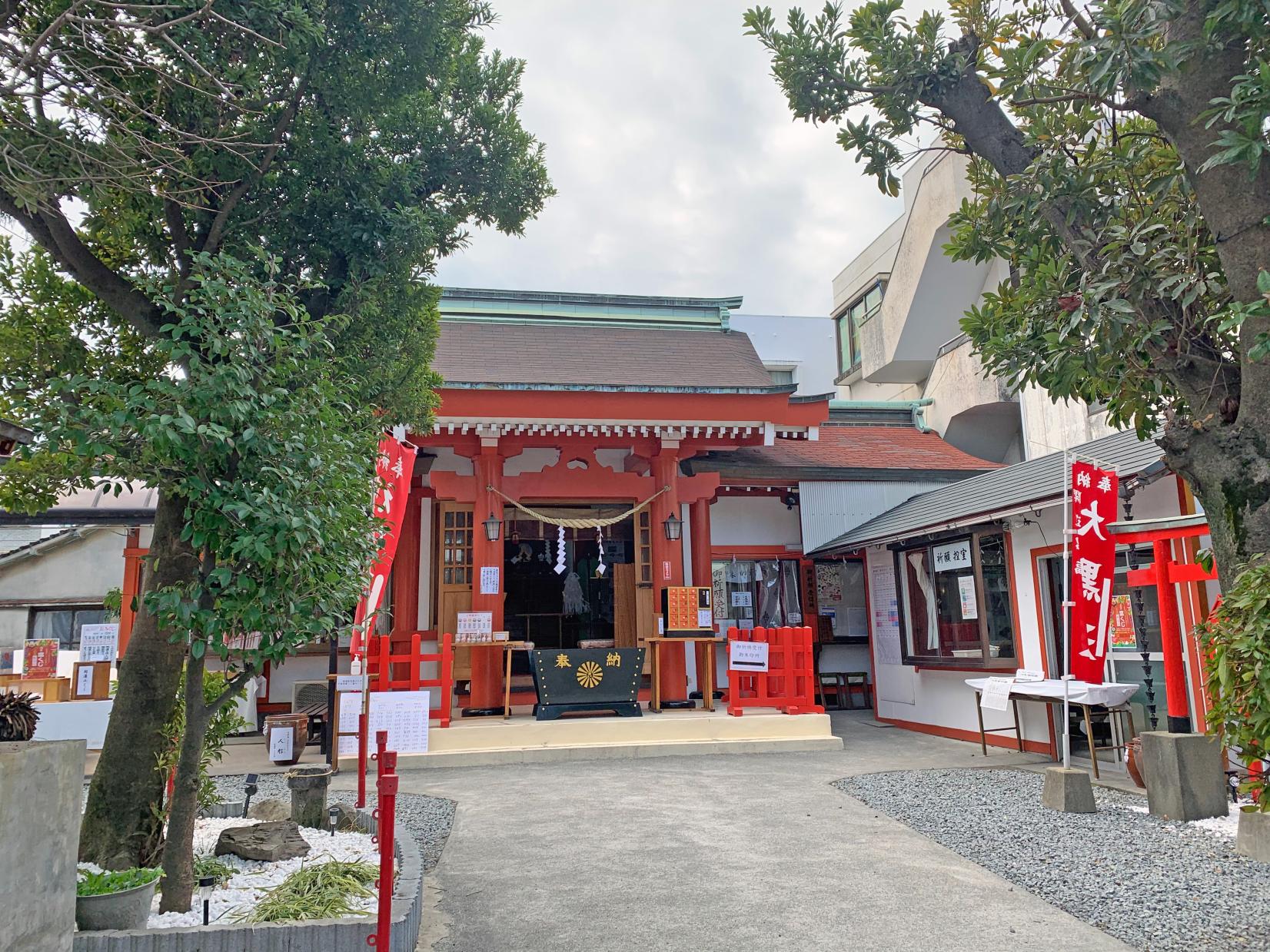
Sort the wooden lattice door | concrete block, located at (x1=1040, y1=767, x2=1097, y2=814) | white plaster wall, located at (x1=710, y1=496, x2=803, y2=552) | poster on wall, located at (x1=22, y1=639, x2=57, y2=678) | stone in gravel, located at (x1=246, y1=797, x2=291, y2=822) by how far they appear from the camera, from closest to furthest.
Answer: stone in gravel, located at (x1=246, y1=797, x2=291, y2=822) → concrete block, located at (x1=1040, y1=767, x2=1097, y2=814) → poster on wall, located at (x1=22, y1=639, x2=57, y2=678) → the wooden lattice door → white plaster wall, located at (x1=710, y1=496, x2=803, y2=552)

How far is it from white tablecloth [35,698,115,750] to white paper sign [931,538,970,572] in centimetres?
1014

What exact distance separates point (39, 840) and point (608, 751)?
690 cm

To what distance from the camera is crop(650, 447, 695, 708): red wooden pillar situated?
1147cm

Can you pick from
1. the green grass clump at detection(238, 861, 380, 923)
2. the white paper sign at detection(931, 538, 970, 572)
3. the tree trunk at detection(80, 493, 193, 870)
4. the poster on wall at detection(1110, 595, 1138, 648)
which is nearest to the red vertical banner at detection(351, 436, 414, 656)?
the tree trunk at detection(80, 493, 193, 870)

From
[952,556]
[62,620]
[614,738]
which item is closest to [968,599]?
[952,556]

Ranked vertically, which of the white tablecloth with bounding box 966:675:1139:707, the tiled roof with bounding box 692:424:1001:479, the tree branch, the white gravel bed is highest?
the tiled roof with bounding box 692:424:1001:479

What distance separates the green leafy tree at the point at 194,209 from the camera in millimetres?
4027

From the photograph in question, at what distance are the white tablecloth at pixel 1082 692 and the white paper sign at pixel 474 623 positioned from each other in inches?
237

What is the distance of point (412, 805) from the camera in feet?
23.9

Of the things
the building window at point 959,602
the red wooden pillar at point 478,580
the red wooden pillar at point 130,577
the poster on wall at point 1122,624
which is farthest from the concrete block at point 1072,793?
the red wooden pillar at point 130,577

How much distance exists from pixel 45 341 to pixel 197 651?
259 centimetres

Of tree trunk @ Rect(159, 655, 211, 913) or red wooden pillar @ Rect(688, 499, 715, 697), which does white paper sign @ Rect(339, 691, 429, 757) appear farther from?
tree trunk @ Rect(159, 655, 211, 913)

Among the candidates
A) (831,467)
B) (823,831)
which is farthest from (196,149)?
(831,467)

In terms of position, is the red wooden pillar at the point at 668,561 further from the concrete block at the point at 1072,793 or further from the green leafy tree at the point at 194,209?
the green leafy tree at the point at 194,209
